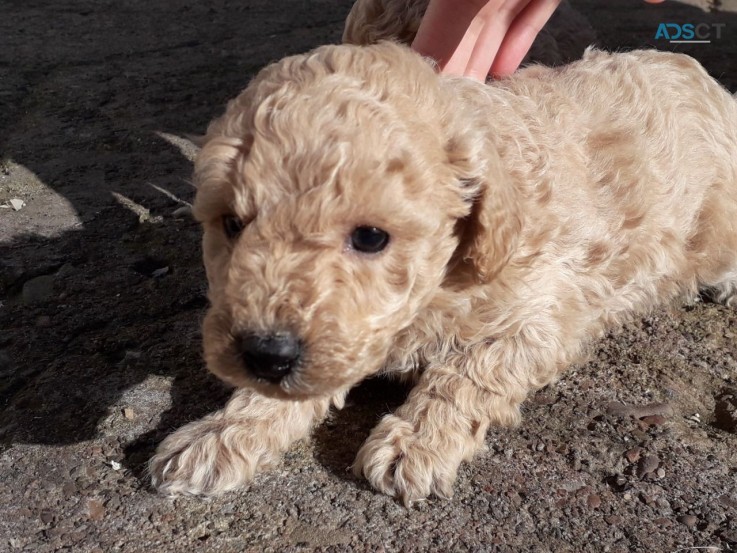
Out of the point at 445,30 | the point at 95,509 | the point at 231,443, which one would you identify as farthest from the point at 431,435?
the point at 445,30

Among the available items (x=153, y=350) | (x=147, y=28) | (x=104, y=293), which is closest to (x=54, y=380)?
(x=153, y=350)

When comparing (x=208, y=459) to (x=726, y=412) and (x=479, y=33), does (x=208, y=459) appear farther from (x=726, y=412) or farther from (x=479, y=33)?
(x=479, y=33)

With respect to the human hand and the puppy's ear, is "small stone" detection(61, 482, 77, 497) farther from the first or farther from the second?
the human hand

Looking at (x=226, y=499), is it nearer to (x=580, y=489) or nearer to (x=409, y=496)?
(x=409, y=496)

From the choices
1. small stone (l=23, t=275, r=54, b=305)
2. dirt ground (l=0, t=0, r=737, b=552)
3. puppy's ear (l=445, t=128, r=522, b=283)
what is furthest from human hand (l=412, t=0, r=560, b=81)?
small stone (l=23, t=275, r=54, b=305)

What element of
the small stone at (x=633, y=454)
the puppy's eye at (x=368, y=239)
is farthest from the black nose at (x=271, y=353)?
the small stone at (x=633, y=454)

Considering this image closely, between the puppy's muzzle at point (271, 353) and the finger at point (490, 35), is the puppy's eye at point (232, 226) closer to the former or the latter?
the puppy's muzzle at point (271, 353)

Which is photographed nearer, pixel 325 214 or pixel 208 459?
pixel 325 214
